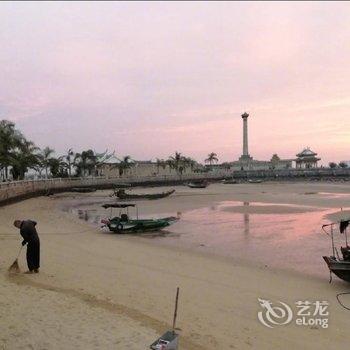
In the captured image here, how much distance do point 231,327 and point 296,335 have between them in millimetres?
1234

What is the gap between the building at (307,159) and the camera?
511 feet

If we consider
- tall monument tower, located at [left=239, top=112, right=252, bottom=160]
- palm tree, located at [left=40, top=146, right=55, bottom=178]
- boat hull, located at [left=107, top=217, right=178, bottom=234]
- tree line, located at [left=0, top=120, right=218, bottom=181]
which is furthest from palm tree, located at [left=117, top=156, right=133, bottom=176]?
boat hull, located at [left=107, top=217, right=178, bottom=234]

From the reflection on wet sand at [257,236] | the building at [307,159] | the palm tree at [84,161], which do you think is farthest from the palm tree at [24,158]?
the building at [307,159]

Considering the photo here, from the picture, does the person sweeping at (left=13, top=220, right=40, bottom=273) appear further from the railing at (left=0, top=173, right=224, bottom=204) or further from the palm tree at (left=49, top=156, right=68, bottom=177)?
the palm tree at (left=49, top=156, right=68, bottom=177)

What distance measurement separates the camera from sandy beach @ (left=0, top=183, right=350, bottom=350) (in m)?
7.32

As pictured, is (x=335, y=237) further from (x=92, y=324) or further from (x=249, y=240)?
(x=92, y=324)

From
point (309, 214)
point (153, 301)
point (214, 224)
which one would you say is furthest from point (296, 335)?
point (309, 214)

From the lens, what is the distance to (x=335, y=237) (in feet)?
74.8

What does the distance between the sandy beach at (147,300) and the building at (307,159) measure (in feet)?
476
